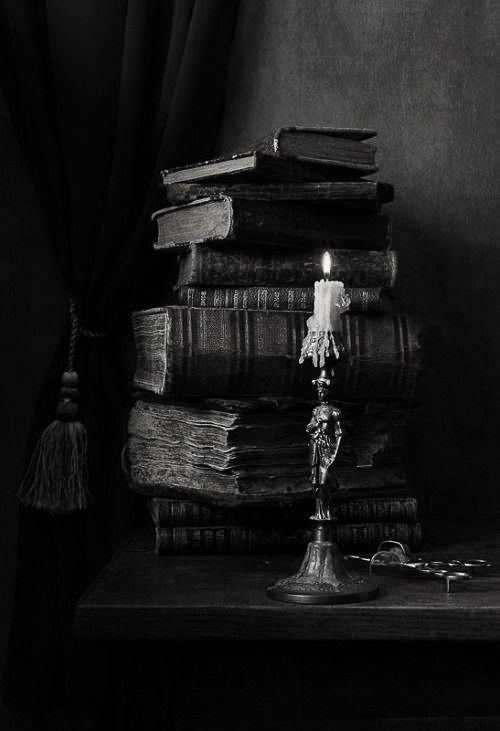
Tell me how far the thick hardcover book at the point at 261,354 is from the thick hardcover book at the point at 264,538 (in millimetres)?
191

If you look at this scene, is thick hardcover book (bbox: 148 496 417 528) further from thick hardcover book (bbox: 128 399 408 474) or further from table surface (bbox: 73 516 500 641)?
table surface (bbox: 73 516 500 641)

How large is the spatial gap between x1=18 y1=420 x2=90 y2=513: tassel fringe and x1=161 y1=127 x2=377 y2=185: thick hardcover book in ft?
1.43

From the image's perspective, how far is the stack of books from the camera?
4.14ft

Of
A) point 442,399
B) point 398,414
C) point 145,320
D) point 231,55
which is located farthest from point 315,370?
point 231,55

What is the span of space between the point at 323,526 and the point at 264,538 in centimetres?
23

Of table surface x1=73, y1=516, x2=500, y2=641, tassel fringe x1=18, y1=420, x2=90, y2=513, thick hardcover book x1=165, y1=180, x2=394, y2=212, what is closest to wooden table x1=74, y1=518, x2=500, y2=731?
table surface x1=73, y1=516, x2=500, y2=641

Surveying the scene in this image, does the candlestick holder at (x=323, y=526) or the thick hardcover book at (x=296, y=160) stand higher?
the thick hardcover book at (x=296, y=160)

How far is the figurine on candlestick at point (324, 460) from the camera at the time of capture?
1.07 metres

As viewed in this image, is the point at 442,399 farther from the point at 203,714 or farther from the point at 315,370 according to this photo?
the point at 203,714

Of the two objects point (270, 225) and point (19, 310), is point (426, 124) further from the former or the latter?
point (19, 310)

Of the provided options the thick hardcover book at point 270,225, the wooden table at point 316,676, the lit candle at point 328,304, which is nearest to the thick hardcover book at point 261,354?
the thick hardcover book at point 270,225

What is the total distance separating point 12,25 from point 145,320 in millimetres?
603

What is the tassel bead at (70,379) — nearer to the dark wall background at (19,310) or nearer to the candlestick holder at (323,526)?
the dark wall background at (19,310)

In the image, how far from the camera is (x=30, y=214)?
1673 millimetres
